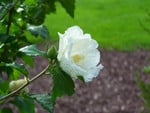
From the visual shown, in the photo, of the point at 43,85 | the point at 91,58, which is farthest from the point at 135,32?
the point at 91,58

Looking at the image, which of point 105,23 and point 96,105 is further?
point 105,23

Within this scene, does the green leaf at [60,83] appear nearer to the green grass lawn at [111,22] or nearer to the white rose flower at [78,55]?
the white rose flower at [78,55]

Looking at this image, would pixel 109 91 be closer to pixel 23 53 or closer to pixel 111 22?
pixel 111 22

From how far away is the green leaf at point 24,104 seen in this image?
5.48 feet

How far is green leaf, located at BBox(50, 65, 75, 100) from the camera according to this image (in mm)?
1482

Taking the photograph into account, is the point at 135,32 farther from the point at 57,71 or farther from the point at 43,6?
the point at 57,71

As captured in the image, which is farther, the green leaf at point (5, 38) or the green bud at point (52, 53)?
the green leaf at point (5, 38)

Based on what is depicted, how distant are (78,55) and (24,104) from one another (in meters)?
0.30

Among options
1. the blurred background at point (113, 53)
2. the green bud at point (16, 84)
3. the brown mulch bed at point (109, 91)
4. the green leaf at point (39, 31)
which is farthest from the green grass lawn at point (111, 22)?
the green bud at point (16, 84)

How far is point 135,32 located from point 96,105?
3.99 metres

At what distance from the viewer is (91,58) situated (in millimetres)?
1496

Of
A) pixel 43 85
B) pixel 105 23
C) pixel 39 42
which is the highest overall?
pixel 43 85

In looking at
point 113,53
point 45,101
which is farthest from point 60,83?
point 113,53

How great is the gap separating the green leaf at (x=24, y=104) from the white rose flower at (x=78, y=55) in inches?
10.9
